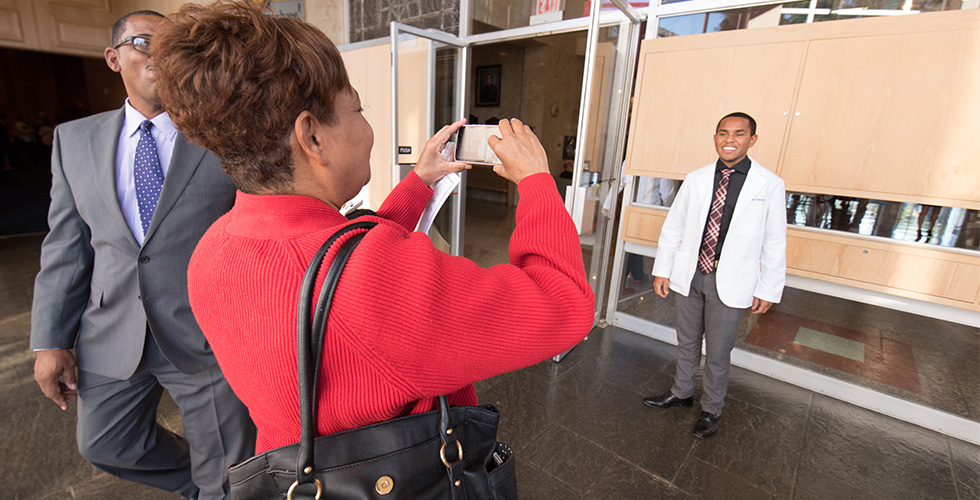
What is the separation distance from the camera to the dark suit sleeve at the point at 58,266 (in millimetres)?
1501

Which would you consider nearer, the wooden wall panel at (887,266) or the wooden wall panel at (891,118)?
the wooden wall panel at (891,118)

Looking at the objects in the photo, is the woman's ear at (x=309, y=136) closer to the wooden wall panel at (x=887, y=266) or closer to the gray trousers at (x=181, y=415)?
the gray trousers at (x=181, y=415)

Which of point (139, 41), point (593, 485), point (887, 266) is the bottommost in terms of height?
point (593, 485)

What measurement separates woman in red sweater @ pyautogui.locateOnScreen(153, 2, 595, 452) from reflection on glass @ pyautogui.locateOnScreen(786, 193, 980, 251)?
9.97 ft

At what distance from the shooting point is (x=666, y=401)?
2.87 m

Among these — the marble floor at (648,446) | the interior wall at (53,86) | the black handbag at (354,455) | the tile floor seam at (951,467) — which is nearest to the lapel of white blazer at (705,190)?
the marble floor at (648,446)

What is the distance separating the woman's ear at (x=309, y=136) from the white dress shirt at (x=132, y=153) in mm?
1161

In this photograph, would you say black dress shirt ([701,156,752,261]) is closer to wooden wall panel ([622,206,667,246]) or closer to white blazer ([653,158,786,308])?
white blazer ([653,158,786,308])

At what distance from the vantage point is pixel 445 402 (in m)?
0.74

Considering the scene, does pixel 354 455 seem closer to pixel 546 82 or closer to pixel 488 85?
pixel 546 82

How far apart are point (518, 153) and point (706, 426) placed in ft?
8.30

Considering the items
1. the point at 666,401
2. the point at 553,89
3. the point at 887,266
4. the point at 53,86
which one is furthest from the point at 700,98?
the point at 53,86

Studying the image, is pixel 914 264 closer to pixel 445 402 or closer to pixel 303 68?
pixel 445 402

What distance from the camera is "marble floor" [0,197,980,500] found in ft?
7.20
